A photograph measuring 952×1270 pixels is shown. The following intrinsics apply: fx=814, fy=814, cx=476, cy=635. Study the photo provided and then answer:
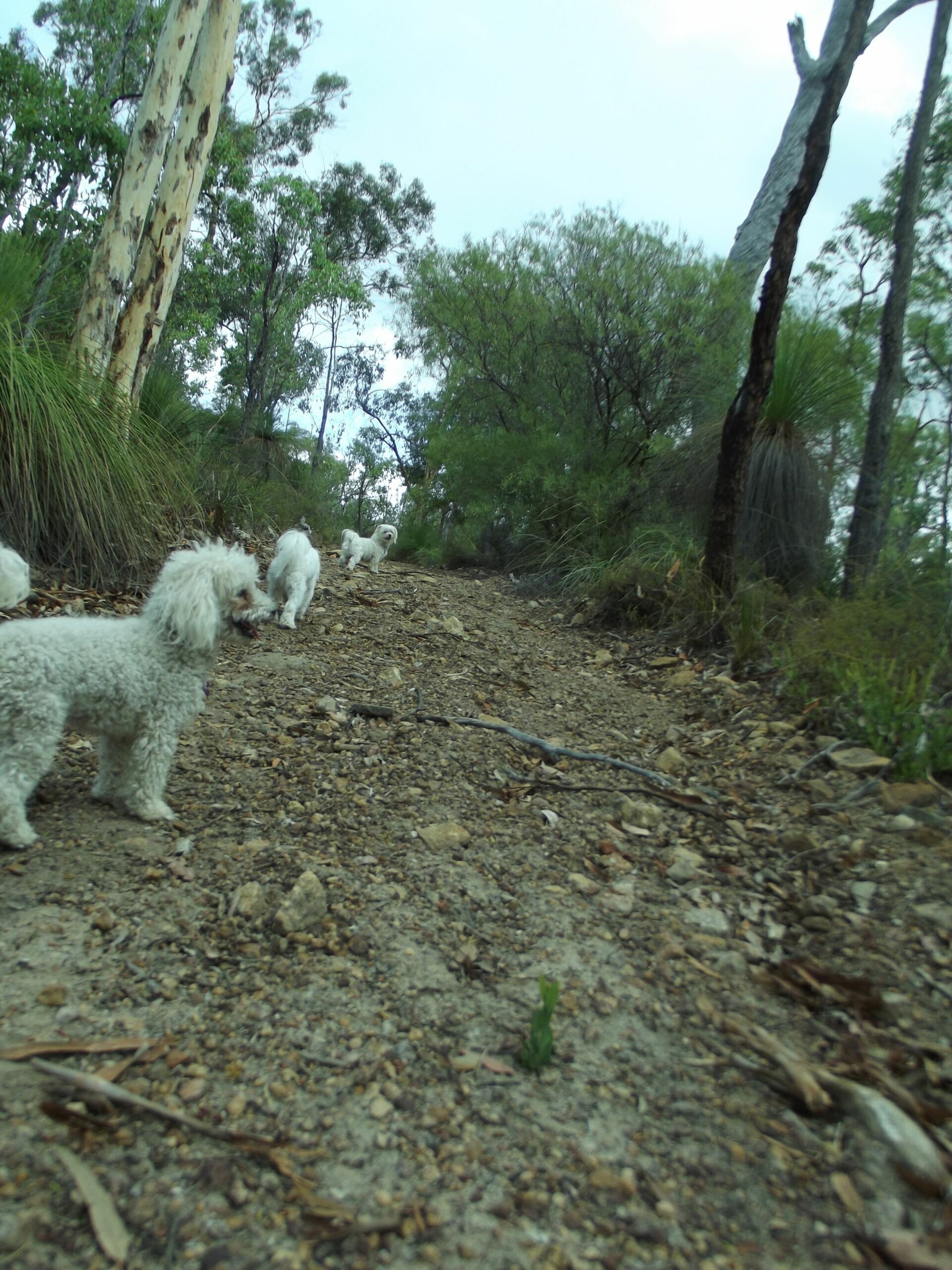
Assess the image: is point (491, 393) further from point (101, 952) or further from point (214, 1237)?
point (214, 1237)

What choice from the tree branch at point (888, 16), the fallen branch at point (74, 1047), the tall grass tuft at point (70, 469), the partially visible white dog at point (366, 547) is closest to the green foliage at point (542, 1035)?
the fallen branch at point (74, 1047)

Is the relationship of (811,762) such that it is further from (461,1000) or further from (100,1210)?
(100,1210)

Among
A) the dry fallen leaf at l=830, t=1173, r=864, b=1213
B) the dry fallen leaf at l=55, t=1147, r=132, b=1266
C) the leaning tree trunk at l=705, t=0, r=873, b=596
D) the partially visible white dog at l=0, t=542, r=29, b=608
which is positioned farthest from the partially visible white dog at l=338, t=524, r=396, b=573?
the dry fallen leaf at l=830, t=1173, r=864, b=1213

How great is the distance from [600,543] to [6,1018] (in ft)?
24.1

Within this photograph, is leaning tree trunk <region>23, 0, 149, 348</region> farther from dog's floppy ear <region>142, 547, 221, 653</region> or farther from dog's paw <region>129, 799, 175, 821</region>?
dog's paw <region>129, 799, 175, 821</region>

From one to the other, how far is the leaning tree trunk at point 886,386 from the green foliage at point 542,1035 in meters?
5.12

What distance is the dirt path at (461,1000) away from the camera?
155cm

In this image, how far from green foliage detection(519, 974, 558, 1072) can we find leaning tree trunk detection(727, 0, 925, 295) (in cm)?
984

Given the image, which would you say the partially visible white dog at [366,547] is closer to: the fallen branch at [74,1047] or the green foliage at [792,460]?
the green foliage at [792,460]

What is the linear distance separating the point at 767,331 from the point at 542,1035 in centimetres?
520

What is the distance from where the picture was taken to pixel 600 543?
8586 mm

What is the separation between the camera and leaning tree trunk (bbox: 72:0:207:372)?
6.75m

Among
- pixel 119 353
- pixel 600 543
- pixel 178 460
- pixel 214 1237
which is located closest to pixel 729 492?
pixel 600 543

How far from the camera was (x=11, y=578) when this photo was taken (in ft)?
9.08
